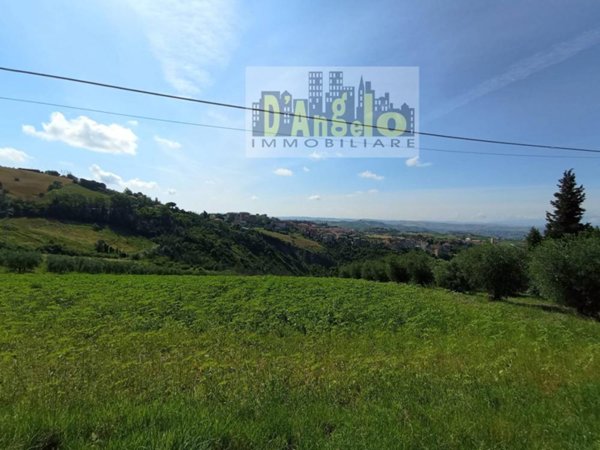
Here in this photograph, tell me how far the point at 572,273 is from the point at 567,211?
3099 cm

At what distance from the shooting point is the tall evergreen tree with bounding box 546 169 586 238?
45.2 m

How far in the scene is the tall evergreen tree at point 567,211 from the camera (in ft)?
148

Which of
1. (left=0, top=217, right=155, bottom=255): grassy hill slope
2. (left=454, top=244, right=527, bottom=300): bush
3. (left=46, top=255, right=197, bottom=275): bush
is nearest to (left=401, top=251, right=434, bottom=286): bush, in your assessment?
(left=454, top=244, right=527, bottom=300): bush

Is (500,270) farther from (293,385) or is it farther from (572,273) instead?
(293,385)

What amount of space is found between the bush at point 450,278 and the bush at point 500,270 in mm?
10024

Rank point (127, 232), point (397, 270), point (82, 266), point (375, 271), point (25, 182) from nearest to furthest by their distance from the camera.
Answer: point (397, 270), point (82, 266), point (375, 271), point (127, 232), point (25, 182)

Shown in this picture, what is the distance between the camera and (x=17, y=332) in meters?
10.3

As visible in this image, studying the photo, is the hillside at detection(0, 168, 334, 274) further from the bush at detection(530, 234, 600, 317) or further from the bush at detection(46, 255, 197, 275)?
the bush at detection(530, 234, 600, 317)

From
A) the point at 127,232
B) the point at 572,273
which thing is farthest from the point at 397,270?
the point at 127,232

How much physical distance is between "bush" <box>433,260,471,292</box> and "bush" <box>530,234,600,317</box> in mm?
19207

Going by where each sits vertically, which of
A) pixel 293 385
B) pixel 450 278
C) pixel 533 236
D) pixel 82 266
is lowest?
pixel 82 266

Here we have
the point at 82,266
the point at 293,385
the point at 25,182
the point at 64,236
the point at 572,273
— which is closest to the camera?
the point at 293,385

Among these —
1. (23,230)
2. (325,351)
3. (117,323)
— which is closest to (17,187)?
(23,230)

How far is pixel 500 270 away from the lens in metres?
30.9
